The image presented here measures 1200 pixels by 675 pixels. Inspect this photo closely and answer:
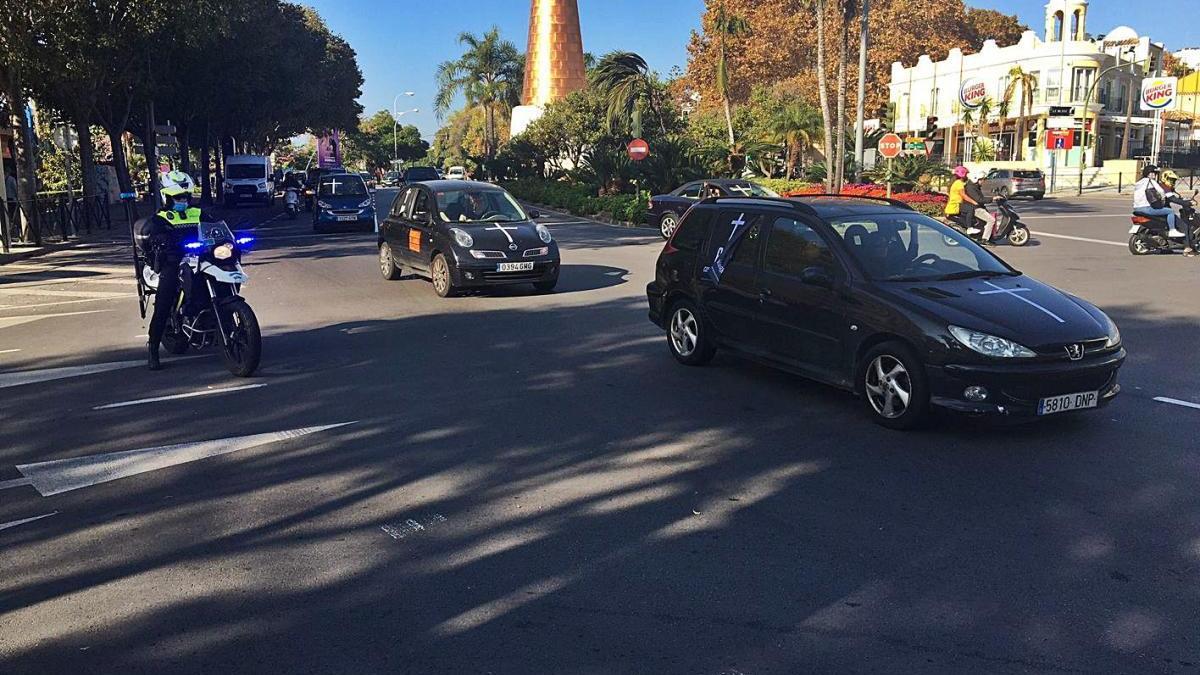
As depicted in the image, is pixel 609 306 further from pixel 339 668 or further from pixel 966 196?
pixel 966 196

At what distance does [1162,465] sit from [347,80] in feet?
211

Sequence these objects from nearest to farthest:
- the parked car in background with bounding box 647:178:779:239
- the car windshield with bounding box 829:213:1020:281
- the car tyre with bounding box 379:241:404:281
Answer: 1. the car windshield with bounding box 829:213:1020:281
2. the car tyre with bounding box 379:241:404:281
3. the parked car in background with bounding box 647:178:779:239

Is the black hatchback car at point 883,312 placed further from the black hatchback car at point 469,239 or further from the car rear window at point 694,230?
the black hatchback car at point 469,239

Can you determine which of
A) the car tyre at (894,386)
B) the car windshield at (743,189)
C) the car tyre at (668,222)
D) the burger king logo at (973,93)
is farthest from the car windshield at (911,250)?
the burger king logo at (973,93)

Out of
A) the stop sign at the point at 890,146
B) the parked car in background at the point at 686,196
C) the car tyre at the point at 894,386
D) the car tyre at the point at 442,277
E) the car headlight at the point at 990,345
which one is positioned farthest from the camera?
the stop sign at the point at 890,146

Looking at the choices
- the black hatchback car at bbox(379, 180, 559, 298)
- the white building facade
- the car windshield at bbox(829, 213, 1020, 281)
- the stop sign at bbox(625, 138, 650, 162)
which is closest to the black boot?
the black hatchback car at bbox(379, 180, 559, 298)

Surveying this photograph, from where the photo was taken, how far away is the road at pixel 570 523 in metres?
3.74

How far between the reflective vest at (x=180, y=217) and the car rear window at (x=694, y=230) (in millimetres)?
4244

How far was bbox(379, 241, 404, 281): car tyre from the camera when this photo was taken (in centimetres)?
1516

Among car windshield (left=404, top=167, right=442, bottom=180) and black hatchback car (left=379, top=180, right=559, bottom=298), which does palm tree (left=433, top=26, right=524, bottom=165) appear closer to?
car windshield (left=404, top=167, right=442, bottom=180)

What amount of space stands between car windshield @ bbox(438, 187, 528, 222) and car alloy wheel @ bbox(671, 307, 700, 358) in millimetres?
5324

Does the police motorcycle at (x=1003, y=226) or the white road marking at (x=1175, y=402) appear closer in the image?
the white road marking at (x=1175, y=402)

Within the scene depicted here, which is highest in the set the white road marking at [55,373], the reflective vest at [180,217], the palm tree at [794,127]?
the palm tree at [794,127]

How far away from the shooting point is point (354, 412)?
723 centimetres
